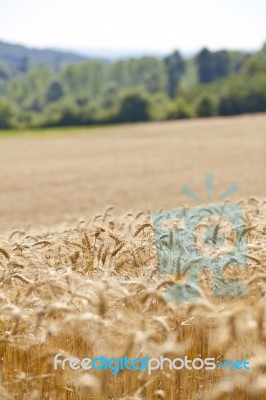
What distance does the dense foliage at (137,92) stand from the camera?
66.5 metres

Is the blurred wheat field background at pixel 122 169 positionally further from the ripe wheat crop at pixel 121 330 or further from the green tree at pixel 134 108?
the green tree at pixel 134 108

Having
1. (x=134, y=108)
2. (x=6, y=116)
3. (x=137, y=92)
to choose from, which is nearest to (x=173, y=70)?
(x=137, y=92)

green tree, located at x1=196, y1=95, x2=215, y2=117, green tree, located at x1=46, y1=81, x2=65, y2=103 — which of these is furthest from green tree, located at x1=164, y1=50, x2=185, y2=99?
green tree, located at x1=196, y1=95, x2=215, y2=117

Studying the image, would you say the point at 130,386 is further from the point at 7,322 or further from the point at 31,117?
the point at 31,117

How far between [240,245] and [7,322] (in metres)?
1.44

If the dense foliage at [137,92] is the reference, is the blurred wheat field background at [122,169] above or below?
below

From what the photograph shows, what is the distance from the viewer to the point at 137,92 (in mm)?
72938

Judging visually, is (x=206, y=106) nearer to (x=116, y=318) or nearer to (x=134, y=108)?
(x=134, y=108)

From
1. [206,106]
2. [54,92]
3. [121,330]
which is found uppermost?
[54,92]

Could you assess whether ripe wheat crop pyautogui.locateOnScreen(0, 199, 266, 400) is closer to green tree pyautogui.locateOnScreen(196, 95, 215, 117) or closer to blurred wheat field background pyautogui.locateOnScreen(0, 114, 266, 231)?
blurred wheat field background pyautogui.locateOnScreen(0, 114, 266, 231)

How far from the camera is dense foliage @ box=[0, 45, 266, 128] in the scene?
218ft

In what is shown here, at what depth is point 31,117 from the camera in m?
76.2

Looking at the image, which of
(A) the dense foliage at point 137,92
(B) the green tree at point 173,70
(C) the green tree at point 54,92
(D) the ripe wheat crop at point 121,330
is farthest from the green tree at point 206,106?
(C) the green tree at point 54,92

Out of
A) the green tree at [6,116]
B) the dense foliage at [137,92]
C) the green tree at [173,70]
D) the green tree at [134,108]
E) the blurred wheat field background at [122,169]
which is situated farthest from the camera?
the green tree at [173,70]
